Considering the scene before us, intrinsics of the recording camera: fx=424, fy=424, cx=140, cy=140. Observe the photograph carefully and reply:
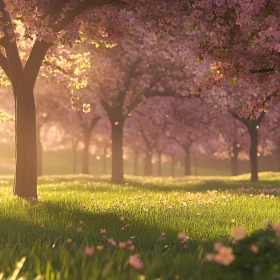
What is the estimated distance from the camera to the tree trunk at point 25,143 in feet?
43.0

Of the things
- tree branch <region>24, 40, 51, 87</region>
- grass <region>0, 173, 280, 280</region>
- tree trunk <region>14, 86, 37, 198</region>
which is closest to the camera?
grass <region>0, 173, 280, 280</region>

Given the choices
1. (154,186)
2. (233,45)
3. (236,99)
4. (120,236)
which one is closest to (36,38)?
(233,45)

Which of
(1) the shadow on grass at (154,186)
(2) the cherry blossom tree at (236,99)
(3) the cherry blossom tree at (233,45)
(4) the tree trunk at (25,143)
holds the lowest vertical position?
(1) the shadow on grass at (154,186)

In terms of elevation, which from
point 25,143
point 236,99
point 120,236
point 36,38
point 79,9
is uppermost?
point 236,99

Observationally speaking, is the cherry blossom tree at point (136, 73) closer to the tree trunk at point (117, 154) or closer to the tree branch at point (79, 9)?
the tree trunk at point (117, 154)

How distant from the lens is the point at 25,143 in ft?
43.2

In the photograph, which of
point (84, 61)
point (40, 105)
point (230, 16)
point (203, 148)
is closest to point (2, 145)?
point (203, 148)

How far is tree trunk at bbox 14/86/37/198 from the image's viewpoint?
43.0 feet

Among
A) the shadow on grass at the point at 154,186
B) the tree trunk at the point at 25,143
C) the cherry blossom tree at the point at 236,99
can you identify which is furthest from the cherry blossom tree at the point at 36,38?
the cherry blossom tree at the point at 236,99

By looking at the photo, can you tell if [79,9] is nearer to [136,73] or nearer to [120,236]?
[120,236]

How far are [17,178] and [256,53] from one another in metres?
8.10

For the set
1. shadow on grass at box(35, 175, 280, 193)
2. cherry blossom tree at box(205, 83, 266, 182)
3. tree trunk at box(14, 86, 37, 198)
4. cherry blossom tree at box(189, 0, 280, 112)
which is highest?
cherry blossom tree at box(205, 83, 266, 182)

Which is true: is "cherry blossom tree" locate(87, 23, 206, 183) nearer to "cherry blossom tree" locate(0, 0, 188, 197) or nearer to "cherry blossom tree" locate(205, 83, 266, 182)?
"cherry blossom tree" locate(205, 83, 266, 182)

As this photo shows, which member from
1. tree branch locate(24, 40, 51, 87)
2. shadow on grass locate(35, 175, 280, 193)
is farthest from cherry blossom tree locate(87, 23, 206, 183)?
tree branch locate(24, 40, 51, 87)
